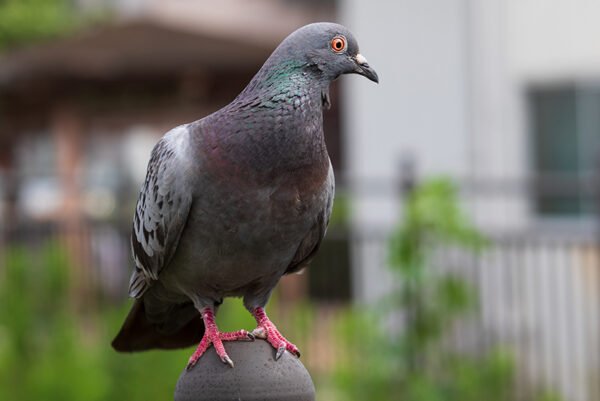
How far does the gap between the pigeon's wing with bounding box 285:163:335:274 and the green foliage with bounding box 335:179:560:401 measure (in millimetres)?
3720

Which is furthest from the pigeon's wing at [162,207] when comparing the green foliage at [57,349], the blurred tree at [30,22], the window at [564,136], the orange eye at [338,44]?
the blurred tree at [30,22]

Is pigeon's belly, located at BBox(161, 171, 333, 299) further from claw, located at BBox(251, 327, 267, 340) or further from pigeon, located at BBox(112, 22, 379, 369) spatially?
claw, located at BBox(251, 327, 267, 340)

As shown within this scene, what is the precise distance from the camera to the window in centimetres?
983

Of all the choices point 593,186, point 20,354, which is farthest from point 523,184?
point 20,354

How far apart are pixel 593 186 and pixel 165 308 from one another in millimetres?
4734

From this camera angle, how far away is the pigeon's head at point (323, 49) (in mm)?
2686

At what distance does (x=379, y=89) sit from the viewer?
405 inches

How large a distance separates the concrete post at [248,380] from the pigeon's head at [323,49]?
28.4 inches

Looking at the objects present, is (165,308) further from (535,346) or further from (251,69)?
(251,69)

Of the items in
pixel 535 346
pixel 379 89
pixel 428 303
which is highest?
pixel 379 89

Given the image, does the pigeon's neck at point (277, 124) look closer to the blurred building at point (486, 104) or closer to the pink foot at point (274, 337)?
the pink foot at point (274, 337)

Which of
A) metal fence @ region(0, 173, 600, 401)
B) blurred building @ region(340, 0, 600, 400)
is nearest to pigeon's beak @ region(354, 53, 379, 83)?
metal fence @ region(0, 173, 600, 401)

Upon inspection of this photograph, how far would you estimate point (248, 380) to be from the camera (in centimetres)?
256

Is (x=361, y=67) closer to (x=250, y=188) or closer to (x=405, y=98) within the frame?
(x=250, y=188)
